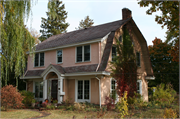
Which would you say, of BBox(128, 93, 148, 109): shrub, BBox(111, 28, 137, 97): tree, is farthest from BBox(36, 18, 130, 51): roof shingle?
BBox(128, 93, 148, 109): shrub

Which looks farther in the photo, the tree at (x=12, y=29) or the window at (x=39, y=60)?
the window at (x=39, y=60)

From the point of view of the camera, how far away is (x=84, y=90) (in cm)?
1537

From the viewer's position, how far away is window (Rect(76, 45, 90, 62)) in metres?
15.5

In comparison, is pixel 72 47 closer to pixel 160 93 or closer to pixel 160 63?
pixel 160 93

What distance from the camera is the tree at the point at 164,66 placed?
26986 mm

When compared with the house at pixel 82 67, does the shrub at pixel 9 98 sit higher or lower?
lower

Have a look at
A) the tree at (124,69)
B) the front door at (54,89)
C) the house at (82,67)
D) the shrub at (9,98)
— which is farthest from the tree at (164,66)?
the shrub at (9,98)

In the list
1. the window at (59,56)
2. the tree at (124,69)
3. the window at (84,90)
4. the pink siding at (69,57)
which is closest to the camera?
the tree at (124,69)

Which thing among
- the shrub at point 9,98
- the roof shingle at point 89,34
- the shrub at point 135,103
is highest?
the roof shingle at point 89,34

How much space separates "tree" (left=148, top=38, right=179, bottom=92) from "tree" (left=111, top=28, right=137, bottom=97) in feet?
42.2

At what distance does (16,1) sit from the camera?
21.9ft

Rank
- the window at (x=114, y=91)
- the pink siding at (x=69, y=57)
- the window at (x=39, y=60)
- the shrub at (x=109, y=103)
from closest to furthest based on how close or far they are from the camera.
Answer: the shrub at (x=109, y=103) < the window at (x=114, y=91) < the pink siding at (x=69, y=57) < the window at (x=39, y=60)

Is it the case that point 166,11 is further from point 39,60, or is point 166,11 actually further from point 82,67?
point 39,60

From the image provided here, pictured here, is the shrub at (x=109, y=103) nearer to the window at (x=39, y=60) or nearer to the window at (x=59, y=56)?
the window at (x=59, y=56)
